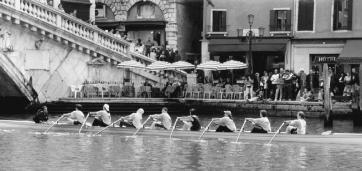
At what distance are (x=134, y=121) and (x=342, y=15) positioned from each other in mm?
21258

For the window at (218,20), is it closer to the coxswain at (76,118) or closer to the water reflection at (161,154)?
the coxswain at (76,118)

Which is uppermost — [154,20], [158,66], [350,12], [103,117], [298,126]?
[350,12]

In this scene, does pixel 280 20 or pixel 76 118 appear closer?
pixel 76 118

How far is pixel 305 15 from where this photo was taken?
62000 mm

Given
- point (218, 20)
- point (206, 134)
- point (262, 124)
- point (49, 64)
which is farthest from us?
point (218, 20)

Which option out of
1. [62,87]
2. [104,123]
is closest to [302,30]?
[62,87]

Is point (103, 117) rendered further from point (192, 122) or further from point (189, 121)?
point (192, 122)

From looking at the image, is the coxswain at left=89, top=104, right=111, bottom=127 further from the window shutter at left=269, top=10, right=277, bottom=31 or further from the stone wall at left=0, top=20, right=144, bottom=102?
the window shutter at left=269, top=10, right=277, bottom=31

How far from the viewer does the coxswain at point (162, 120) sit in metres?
43.9

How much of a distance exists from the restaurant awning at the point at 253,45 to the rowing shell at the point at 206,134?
18.5 meters

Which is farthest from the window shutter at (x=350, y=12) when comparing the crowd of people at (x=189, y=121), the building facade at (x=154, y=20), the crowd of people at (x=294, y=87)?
the crowd of people at (x=189, y=121)

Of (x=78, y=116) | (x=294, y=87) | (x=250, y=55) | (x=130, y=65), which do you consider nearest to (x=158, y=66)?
(x=130, y=65)

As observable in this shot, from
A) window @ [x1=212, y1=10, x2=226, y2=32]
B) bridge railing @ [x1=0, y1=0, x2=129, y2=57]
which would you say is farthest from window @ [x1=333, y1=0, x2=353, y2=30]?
bridge railing @ [x1=0, y1=0, x2=129, y2=57]

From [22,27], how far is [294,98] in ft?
46.8
